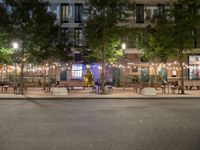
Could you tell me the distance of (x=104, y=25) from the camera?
2955 centimetres

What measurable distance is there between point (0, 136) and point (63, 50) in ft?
110

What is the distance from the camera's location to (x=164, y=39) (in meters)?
31.1

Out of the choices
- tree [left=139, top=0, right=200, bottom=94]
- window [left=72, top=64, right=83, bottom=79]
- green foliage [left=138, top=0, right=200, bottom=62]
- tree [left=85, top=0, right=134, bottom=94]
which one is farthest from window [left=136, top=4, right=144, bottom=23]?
tree [left=85, top=0, right=134, bottom=94]

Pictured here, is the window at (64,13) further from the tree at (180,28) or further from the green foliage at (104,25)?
the tree at (180,28)

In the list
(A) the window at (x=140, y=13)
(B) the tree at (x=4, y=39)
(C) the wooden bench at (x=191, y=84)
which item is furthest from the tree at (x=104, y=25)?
(A) the window at (x=140, y=13)

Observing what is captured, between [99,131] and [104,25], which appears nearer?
[99,131]

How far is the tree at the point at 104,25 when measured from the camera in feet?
97.2

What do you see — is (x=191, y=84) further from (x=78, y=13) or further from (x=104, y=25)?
(x=78, y=13)

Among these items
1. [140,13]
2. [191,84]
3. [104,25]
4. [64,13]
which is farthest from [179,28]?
[64,13]

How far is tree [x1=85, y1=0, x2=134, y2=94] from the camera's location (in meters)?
29.6

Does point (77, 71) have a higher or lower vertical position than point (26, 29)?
lower

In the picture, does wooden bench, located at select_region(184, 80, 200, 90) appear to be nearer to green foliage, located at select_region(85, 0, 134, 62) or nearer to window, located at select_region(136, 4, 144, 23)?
green foliage, located at select_region(85, 0, 134, 62)

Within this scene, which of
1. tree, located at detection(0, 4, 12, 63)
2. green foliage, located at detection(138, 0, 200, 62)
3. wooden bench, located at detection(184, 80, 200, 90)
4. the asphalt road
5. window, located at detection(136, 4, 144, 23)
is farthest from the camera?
window, located at detection(136, 4, 144, 23)

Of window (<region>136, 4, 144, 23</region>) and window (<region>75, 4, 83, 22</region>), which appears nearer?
window (<region>75, 4, 83, 22</region>)
